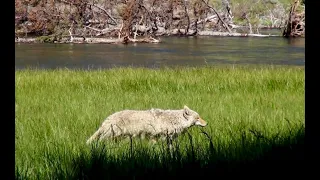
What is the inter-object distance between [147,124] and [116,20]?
28.3 m

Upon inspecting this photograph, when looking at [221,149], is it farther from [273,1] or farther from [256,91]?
[273,1]

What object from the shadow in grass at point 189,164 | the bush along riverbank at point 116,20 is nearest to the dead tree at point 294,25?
the bush along riverbank at point 116,20

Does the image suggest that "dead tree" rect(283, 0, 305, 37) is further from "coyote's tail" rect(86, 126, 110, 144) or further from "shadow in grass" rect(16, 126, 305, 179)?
"shadow in grass" rect(16, 126, 305, 179)

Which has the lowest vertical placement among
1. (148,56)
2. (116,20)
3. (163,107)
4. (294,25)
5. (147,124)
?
(148,56)

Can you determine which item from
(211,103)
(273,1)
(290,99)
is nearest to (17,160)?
(211,103)

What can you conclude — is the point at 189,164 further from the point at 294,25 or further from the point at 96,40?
the point at 294,25

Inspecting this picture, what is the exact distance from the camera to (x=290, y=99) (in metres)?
6.98

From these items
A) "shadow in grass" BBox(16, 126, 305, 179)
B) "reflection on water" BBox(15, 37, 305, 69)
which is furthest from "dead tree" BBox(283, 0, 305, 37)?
"shadow in grass" BBox(16, 126, 305, 179)

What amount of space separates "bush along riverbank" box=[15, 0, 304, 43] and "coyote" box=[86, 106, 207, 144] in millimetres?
23214

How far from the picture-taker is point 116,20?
32.4m

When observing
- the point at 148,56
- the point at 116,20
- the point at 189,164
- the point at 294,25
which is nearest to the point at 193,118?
the point at 189,164

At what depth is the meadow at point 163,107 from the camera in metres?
2.95

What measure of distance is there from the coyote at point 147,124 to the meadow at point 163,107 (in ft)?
0.35

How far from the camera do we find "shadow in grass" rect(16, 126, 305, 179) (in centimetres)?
282
